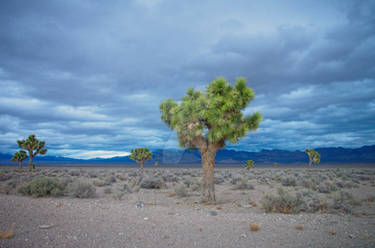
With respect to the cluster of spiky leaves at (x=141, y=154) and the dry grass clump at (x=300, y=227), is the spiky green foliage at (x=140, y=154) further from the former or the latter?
the dry grass clump at (x=300, y=227)

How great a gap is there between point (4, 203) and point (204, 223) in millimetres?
9032

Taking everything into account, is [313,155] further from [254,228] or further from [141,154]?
[254,228]

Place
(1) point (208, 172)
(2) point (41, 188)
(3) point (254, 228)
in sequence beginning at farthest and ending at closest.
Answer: (1) point (208, 172) → (2) point (41, 188) → (3) point (254, 228)

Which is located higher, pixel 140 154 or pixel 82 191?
pixel 140 154

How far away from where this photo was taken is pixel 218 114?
1323 centimetres

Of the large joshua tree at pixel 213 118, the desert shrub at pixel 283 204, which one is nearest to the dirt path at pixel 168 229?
the desert shrub at pixel 283 204

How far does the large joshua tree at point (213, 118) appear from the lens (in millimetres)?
13211

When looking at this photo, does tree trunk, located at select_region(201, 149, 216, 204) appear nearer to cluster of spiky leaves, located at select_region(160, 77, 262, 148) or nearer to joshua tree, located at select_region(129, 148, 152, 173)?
cluster of spiky leaves, located at select_region(160, 77, 262, 148)

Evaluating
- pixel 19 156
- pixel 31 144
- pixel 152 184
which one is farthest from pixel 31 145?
pixel 152 184

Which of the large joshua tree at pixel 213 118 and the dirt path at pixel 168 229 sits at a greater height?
the large joshua tree at pixel 213 118

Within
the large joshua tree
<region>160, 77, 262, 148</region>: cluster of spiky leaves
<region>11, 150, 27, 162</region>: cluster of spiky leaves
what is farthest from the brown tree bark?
<region>11, 150, 27, 162</region>: cluster of spiky leaves

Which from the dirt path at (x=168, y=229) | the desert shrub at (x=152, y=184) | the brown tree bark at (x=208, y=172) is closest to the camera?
the dirt path at (x=168, y=229)

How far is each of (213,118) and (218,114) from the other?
1.17 ft

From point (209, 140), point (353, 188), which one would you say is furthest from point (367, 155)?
point (209, 140)
